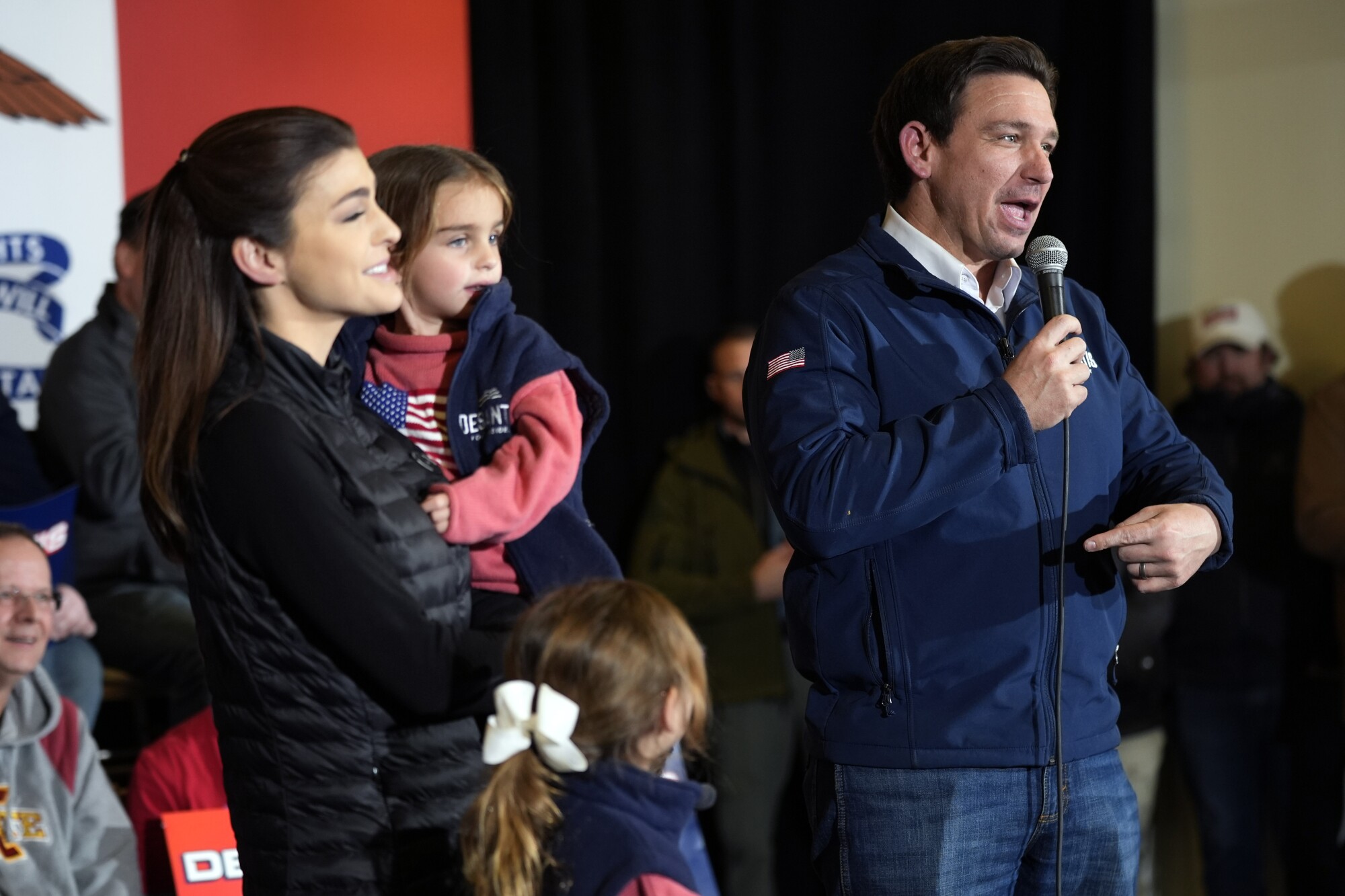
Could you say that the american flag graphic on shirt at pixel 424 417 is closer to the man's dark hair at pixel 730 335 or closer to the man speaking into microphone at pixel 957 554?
the man speaking into microphone at pixel 957 554

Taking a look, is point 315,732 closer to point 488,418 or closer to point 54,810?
point 488,418

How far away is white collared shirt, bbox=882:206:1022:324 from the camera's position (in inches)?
77.7

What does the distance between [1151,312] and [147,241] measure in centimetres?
326

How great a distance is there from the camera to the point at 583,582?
1772mm

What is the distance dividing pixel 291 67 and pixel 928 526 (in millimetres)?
3092

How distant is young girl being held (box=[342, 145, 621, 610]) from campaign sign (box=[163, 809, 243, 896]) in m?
1.01

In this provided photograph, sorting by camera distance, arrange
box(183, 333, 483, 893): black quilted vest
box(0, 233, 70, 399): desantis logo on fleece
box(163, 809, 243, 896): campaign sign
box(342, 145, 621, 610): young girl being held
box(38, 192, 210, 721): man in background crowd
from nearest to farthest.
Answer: box(183, 333, 483, 893): black quilted vest, box(342, 145, 621, 610): young girl being held, box(163, 809, 243, 896): campaign sign, box(38, 192, 210, 721): man in background crowd, box(0, 233, 70, 399): desantis logo on fleece

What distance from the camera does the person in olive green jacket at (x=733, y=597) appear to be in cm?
419

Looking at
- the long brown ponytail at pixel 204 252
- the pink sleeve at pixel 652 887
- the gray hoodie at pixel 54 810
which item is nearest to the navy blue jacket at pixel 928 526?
the pink sleeve at pixel 652 887

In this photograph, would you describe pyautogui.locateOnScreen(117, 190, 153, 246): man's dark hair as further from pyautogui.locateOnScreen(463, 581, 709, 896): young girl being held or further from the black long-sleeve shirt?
pyautogui.locateOnScreen(463, 581, 709, 896): young girl being held

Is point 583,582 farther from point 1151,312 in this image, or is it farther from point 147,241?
point 1151,312

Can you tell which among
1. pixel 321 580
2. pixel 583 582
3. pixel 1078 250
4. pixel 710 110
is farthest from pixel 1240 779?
pixel 321 580

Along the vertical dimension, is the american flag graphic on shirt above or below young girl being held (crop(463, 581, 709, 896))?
above

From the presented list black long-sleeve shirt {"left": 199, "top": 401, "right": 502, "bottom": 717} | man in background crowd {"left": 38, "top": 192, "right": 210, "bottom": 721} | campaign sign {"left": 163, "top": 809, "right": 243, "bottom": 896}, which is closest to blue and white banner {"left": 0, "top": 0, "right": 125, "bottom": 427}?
man in background crowd {"left": 38, "top": 192, "right": 210, "bottom": 721}
